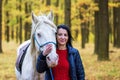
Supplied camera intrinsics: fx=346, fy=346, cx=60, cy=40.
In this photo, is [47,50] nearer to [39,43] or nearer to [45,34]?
[45,34]

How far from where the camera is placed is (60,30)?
5.43 meters

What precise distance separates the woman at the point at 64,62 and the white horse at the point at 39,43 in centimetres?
13

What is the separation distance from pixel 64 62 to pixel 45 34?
27.2 inches

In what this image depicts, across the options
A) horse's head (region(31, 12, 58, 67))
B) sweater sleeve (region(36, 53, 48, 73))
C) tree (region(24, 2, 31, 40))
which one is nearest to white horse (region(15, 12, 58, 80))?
horse's head (region(31, 12, 58, 67))

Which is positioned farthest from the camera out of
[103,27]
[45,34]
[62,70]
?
[103,27]

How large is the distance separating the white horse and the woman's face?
10cm

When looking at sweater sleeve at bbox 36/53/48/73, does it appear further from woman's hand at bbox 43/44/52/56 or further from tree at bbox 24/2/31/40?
tree at bbox 24/2/31/40

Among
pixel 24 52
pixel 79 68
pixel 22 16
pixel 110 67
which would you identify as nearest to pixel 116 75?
pixel 110 67

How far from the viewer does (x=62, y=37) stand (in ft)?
17.7

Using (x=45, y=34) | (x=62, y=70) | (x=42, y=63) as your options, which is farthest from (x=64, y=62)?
(x=45, y=34)

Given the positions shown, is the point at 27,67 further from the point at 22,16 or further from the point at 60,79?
the point at 22,16

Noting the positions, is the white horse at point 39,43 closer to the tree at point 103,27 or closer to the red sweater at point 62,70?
the red sweater at point 62,70

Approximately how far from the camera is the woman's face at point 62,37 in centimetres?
537

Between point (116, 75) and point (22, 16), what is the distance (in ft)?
78.3
